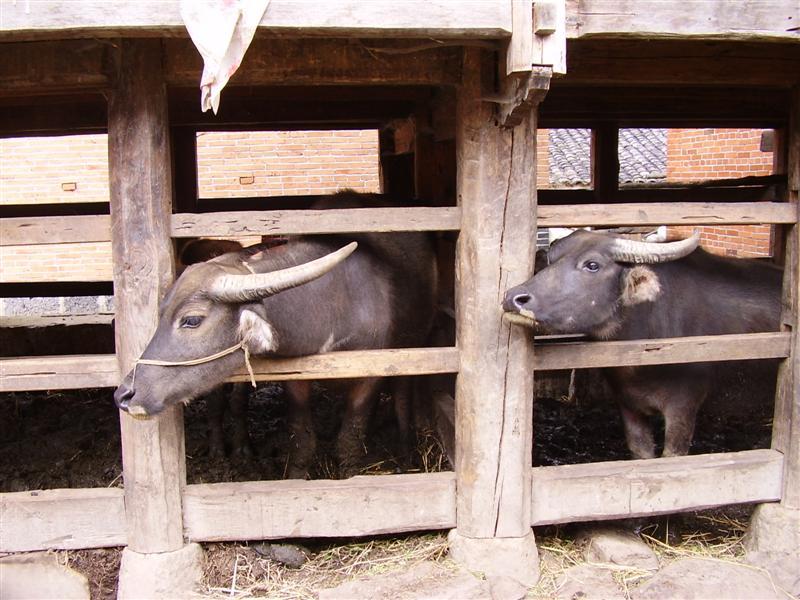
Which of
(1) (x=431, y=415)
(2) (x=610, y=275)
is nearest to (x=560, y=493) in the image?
(2) (x=610, y=275)

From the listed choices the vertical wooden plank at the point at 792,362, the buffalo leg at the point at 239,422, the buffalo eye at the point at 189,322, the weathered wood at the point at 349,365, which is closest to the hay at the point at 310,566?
the weathered wood at the point at 349,365

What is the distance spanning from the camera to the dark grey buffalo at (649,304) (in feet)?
13.6

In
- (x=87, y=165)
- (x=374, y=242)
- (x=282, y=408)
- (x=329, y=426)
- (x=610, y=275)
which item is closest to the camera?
(x=610, y=275)

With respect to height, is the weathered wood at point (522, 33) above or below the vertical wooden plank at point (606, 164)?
above

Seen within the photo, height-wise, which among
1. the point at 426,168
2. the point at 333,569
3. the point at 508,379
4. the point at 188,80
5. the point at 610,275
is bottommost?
the point at 333,569

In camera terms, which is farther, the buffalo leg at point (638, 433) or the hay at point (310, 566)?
the buffalo leg at point (638, 433)

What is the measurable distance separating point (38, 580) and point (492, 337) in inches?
103

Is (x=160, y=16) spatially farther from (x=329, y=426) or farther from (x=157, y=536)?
(x=329, y=426)

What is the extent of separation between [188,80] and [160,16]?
690mm

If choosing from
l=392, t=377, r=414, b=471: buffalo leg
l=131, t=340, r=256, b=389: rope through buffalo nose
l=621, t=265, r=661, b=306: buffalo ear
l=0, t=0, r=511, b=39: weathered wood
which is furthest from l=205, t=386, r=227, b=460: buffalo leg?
l=0, t=0, r=511, b=39: weathered wood

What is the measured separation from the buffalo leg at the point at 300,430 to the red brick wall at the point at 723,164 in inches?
357

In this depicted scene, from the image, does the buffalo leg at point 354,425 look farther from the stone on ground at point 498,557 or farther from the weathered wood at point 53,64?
the weathered wood at point 53,64

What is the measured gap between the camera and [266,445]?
19.2 feet

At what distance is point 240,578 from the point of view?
3977 mm
